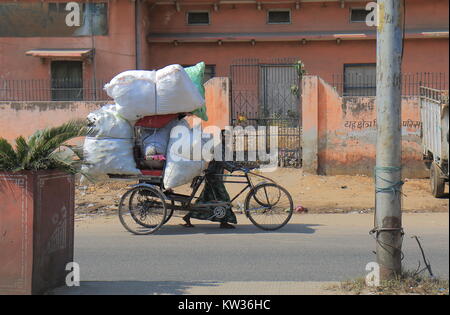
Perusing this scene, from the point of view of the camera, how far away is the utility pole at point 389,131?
21.3 ft

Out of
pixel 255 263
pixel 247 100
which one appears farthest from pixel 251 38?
pixel 255 263

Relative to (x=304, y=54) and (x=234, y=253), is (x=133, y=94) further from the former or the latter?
(x=304, y=54)

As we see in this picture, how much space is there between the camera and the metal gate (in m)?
16.8

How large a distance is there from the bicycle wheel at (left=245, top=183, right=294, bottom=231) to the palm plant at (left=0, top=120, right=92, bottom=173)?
182 inches

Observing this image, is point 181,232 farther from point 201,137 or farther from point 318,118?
point 318,118

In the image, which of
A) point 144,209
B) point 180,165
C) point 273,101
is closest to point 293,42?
point 273,101

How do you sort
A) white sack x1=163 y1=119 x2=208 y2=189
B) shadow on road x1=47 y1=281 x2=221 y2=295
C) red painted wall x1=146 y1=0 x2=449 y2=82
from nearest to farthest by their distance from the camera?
1. shadow on road x1=47 y1=281 x2=221 y2=295
2. white sack x1=163 y1=119 x2=208 y2=189
3. red painted wall x1=146 y1=0 x2=449 y2=82

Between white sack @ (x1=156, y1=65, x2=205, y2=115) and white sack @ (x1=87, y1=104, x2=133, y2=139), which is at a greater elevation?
white sack @ (x1=156, y1=65, x2=205, y2=115)

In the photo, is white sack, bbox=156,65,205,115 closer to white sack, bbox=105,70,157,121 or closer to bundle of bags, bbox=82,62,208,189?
bundle of bags, bbox=82,62,208,189

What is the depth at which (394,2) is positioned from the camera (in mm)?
6496

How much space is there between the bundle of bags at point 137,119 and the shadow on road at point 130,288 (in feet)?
11.8

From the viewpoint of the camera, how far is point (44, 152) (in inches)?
257

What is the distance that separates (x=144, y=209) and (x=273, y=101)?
33.8 feet

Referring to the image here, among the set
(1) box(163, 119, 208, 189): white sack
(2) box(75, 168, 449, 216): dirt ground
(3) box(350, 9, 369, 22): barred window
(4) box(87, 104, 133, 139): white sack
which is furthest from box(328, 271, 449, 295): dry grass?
(3) box(350, 9, 369, 22): barred window
